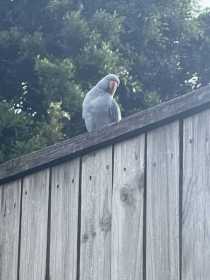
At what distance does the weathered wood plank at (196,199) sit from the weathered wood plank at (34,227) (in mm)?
749

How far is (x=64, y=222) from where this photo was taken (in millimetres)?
3008

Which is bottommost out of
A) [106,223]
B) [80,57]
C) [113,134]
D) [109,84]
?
[106,223]

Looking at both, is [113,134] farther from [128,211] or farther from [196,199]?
[196,199]

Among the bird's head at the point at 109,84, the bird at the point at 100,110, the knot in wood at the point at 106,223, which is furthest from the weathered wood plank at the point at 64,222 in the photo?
the bird's head at the point at 109,84

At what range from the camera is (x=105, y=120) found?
17.7 ft

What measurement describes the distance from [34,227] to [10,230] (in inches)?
6.8

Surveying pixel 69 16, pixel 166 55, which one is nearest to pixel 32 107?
pixel 69 16

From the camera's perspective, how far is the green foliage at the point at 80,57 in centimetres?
1123

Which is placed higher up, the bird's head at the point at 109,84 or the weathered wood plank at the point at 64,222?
the bird's head at the point at 109,84

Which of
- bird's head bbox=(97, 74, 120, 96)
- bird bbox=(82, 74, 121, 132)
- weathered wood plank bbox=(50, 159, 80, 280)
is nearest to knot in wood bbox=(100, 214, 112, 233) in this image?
weathered wood plank bbox=(50, 159, 80, 280)

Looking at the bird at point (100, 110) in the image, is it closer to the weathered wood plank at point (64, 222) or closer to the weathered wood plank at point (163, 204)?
the weathered wood plank at point (64, 222)

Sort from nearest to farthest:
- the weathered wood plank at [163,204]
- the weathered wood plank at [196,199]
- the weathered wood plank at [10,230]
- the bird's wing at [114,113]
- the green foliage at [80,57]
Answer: the weathered wood plank at [196,199]
the weathered wood plank at [163,204]
the weathered wood plank at [10,230]
the bird's wing at [114,113]
the green foliage at [80,57]

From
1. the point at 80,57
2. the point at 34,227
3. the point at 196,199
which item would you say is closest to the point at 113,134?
the point at 196,199

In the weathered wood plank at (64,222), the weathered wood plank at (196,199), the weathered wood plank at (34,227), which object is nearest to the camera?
the weathered wood plank at (196,199)
